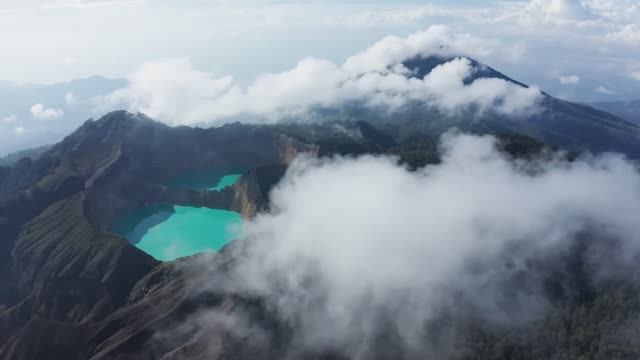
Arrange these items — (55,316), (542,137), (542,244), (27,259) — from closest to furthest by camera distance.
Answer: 1. (55,316)
2. (542,244)
3. (27,259)
4. (542,137)

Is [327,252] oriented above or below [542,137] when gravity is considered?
below

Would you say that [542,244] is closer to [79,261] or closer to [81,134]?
[79,261]

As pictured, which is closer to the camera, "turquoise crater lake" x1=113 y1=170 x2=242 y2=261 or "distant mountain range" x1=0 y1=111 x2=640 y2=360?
"distant mountain range" x1=0 y1=111 x2=640 y2=360

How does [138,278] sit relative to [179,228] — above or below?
below

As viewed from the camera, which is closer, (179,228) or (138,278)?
(138,278)

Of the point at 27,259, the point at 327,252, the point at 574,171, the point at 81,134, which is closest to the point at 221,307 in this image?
the point at 327,252

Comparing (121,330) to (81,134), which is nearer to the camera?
(121,330)

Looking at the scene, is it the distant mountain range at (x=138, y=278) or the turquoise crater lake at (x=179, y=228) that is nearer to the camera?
the distant mountain range at (x=138, y=278)

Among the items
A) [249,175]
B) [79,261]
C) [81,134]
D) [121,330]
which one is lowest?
[121,330]
